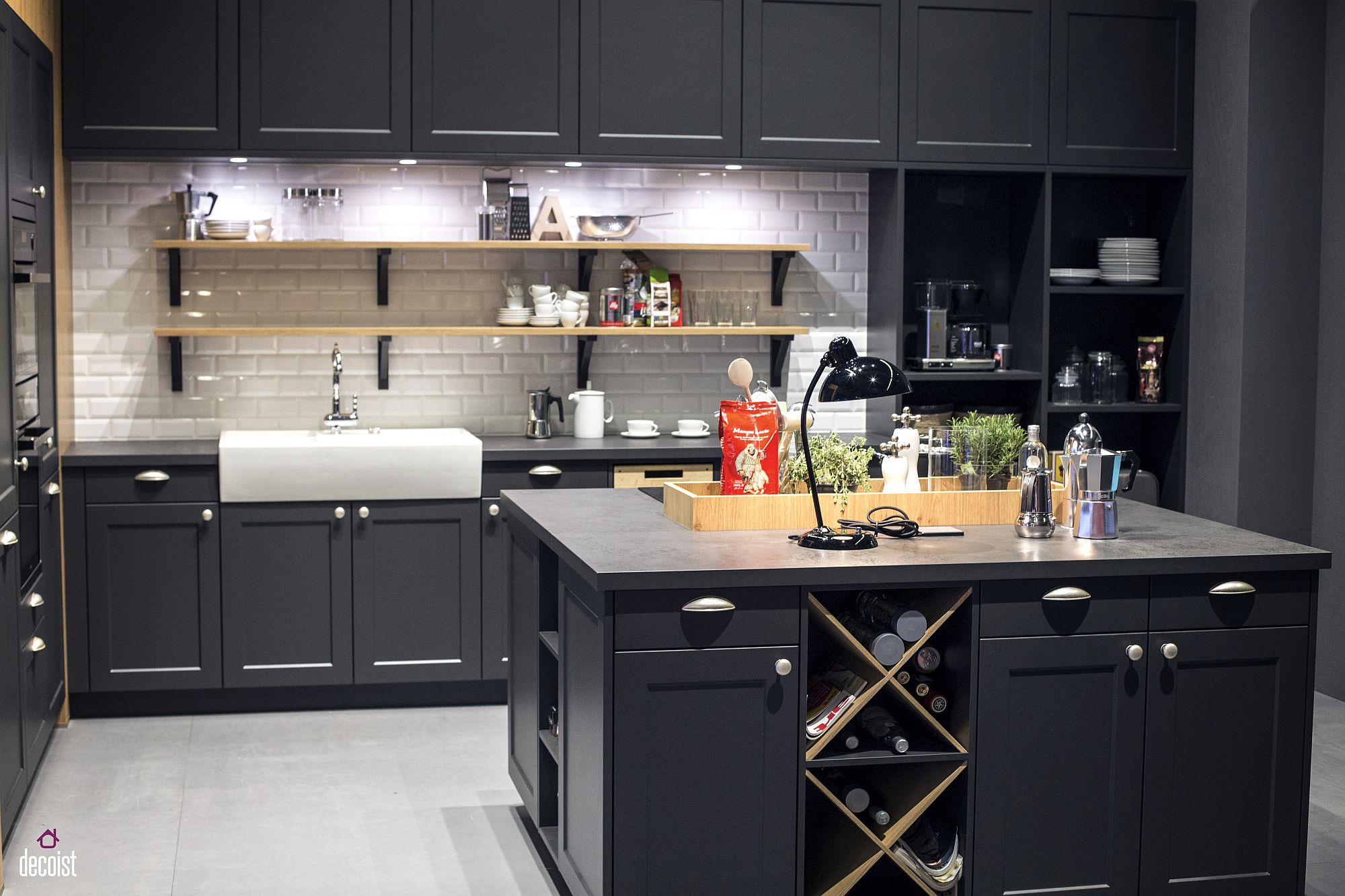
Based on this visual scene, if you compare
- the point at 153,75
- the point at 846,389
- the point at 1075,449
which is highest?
the point at 153,75

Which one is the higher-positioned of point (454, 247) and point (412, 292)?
point (454, 247)

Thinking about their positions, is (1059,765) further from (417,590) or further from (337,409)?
(337,409)

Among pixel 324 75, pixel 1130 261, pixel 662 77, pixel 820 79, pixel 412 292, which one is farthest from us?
pixel 1130 261

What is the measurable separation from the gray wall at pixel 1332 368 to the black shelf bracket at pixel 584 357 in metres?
2.77

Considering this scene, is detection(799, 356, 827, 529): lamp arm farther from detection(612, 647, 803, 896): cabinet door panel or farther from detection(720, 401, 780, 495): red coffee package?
detection(612, 647, 803, 896): cabinet door panel

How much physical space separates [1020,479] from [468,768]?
203cm

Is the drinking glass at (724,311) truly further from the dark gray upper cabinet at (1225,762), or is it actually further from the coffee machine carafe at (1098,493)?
the dark gray upper cabinet at (1225,762)

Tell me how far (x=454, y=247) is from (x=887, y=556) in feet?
9.02

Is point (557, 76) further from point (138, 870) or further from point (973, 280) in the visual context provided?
point (138, 870)

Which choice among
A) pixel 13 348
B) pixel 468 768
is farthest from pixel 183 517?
pixel 468 768

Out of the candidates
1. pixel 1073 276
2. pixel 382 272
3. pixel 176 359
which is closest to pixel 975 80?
pixel 1073 276

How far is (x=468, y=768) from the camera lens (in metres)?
4.40

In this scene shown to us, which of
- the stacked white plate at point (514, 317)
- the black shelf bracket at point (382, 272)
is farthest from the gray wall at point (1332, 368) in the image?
the black shelf bracket at point (382, 272)

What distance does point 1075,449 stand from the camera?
3301 millimetres
